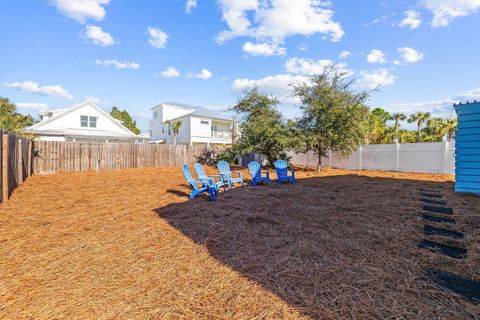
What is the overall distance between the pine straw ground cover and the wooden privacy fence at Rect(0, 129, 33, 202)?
745mm

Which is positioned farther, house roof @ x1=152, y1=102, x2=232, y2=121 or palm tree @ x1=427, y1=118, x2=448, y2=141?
house roof @ x1=152, y1=102, x2=232, y2=121

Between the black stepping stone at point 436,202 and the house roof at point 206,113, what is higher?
the house roof at point 206,113

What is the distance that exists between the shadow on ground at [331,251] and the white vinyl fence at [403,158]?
7861mm

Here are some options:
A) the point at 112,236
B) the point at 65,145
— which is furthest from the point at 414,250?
the point at 65,145

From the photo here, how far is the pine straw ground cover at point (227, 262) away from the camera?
2.21 metres

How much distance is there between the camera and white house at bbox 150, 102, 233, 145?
96.9 feet

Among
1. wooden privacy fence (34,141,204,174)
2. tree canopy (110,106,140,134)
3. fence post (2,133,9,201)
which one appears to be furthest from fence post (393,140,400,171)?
tree canopy (110,106,140,134)

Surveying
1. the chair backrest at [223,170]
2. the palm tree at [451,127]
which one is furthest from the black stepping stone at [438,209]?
the palm tree at [451,127]

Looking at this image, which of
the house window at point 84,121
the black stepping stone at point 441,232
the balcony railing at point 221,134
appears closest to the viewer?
the black stepping stone at point 441,232

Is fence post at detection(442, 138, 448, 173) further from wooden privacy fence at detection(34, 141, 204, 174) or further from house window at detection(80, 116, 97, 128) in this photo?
house window at detection(80, 116, 97, 128)

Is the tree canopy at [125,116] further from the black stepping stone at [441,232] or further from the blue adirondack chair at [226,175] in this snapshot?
the black stepping stone at [441,232]

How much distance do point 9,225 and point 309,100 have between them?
14.2 meters

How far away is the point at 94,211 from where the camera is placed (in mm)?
5551

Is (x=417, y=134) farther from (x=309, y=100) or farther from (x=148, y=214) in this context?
(x=148, y=214)
